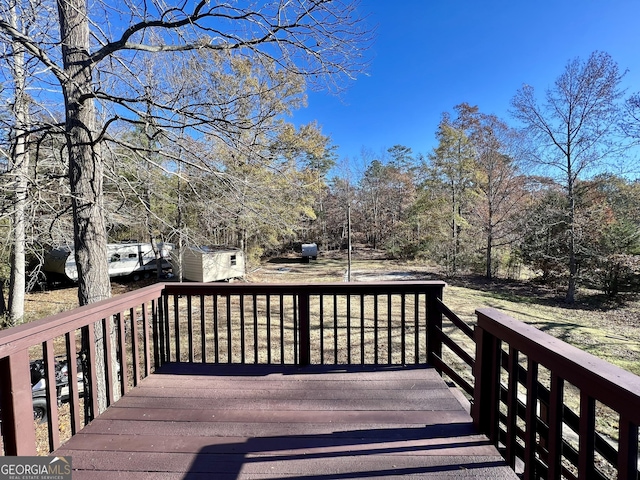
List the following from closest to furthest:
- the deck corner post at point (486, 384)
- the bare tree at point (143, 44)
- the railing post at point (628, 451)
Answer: the railing post at point (628, 451) → the deck corner post at point (486, 384) → the bare tree at point (143, 44)

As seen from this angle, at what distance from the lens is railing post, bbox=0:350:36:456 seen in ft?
4.43

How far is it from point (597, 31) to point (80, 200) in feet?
33.3

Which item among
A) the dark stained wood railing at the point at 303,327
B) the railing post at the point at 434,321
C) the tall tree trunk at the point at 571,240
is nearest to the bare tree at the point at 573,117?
the tall tree trunk at the point at 571,240

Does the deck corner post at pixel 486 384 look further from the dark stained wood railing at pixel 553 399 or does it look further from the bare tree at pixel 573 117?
the bare tree at pixel 573 117

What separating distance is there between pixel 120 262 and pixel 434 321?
48.0ft

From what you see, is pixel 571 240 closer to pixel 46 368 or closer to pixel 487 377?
pixel 487 377

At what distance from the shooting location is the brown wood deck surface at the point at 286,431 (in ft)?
4.96

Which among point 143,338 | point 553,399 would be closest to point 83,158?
point 143,338

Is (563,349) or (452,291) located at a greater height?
(563,349)

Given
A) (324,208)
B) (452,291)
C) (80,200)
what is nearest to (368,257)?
(324,208)

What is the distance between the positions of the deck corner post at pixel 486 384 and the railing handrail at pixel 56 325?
2.21 meters

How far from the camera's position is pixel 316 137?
38.9 feet

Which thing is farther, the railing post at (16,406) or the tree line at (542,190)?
the tree line at (542,190)

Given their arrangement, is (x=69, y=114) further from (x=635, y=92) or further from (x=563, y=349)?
(x=635, y=92)
